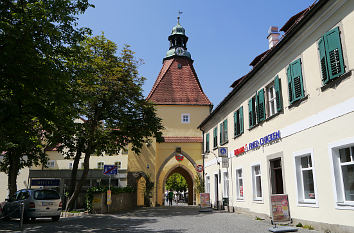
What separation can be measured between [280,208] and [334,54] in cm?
A: 545

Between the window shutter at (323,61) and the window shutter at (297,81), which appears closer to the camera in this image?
the window shutter at (323,61)

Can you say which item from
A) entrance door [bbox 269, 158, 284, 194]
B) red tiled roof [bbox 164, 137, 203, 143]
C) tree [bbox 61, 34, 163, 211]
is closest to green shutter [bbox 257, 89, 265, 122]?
entrance door [bbox 269, 158, 284, 194]

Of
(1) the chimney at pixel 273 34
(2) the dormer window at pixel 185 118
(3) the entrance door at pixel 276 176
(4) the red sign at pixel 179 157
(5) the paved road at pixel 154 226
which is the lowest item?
(5) the paved road at pixel 154 226

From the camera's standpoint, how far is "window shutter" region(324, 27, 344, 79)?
28.1 ft

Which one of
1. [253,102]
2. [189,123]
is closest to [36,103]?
[253,102]

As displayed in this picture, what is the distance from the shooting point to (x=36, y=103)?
9.69m

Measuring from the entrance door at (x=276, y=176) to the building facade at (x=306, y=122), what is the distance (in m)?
0.04

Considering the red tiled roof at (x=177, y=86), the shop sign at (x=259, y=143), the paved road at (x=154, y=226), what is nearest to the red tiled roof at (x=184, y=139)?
the red tiled roof at (x=177, y=86)

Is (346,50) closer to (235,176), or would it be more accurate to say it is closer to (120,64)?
(235,176)

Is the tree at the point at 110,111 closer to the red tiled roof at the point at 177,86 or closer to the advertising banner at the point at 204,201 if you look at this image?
the advertising banner at the point at 204,201

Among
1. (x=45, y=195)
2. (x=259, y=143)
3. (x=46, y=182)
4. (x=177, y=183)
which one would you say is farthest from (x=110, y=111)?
(x=177, y=183)

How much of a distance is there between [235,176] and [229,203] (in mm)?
2198

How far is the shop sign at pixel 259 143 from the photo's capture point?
1274cm

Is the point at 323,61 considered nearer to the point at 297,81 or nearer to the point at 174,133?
the point at 297,81
